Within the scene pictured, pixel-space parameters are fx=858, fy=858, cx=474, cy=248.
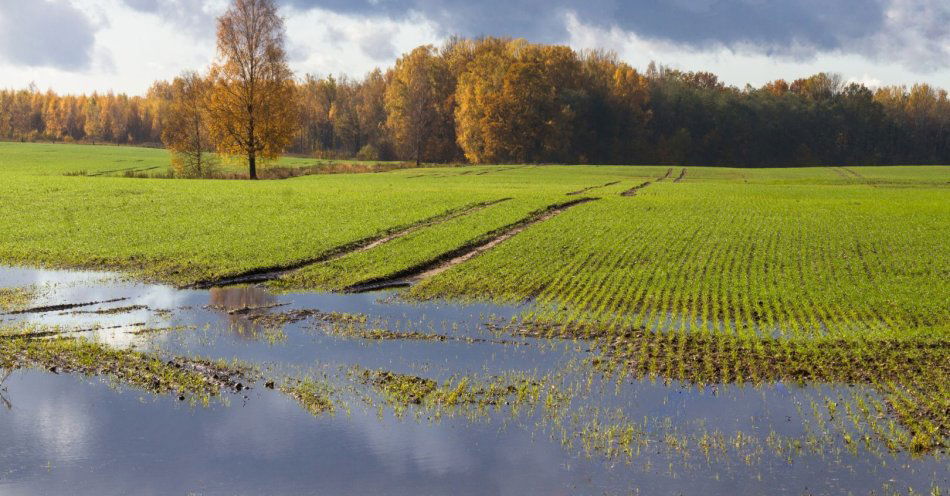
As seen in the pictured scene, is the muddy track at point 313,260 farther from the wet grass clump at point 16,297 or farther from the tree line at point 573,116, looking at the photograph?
the tree line at point 573,116

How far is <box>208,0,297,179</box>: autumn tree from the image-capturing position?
71.2 meters

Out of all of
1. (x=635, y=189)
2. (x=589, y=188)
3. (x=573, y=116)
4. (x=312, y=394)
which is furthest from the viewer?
(x=573, y=116)

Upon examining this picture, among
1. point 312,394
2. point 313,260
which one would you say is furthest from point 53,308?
point 312,394

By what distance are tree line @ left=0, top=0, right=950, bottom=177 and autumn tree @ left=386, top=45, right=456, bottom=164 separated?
213 mm

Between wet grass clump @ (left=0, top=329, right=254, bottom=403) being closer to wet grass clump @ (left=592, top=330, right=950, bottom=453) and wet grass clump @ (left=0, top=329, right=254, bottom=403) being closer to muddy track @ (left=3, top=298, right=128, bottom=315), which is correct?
muddy track @ (left=3, top=298, right=128, bottom=315)

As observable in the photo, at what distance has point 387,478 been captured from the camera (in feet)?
34.9

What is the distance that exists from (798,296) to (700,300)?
8.34 ft

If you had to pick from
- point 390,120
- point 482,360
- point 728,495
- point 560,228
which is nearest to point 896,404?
point 728,495

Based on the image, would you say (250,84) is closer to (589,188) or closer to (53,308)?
(589,188)

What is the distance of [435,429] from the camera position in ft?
39.7

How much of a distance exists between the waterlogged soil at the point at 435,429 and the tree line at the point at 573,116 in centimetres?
6618

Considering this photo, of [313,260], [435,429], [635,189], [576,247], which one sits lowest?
[435,429]

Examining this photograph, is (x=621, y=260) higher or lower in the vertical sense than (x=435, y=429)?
higher

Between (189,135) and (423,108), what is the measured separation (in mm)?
46085
